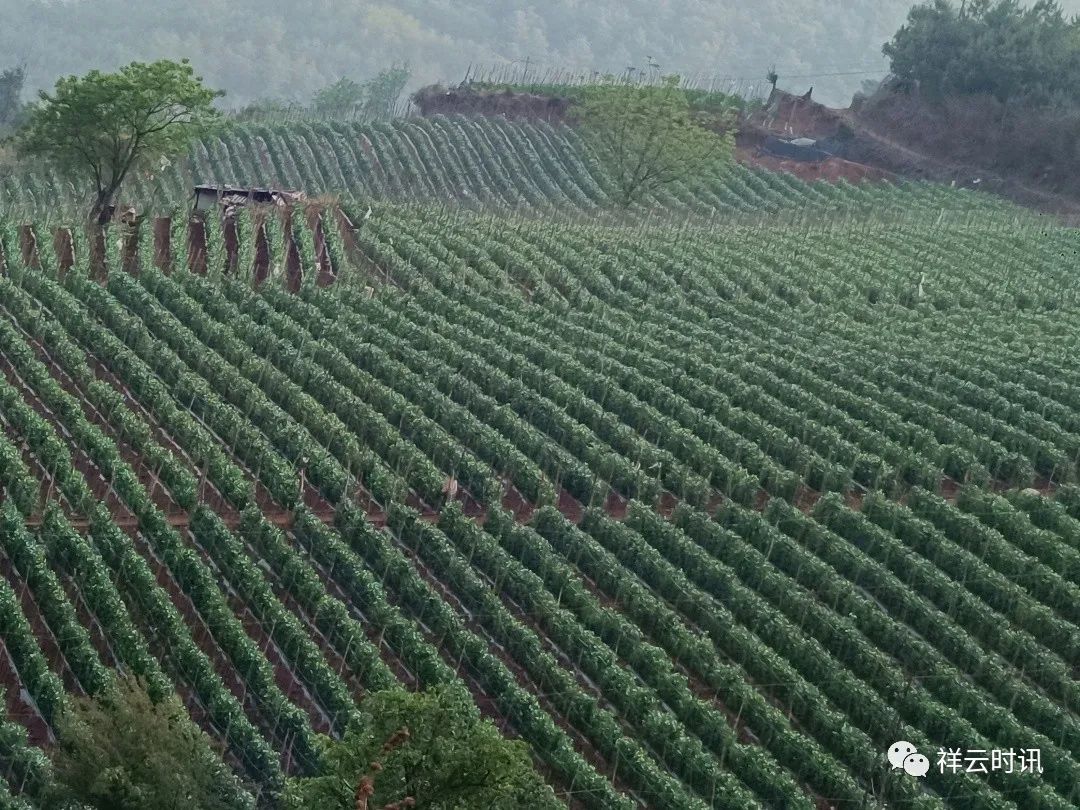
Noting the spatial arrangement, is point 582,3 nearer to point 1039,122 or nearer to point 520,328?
point 1039,122

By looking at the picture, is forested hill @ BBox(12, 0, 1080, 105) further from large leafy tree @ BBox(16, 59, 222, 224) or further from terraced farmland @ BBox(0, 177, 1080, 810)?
terraced farmland @ BBox(0, 177, 1080, 810)

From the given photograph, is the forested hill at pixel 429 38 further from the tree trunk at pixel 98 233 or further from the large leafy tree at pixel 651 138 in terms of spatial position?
the tree trunk at pixel 98 233

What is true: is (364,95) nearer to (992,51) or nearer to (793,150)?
(793,150)

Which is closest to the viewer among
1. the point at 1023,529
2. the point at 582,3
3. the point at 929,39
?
the point at 1023,529

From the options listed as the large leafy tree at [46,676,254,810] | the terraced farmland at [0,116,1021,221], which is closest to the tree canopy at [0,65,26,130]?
the terraced farmland at [0,116,1021,221]

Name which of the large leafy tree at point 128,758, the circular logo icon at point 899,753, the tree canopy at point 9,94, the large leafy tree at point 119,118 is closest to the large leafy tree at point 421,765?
the large leafy tree at point 128,758

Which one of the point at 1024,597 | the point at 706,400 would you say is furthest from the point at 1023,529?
the point at 706,400
